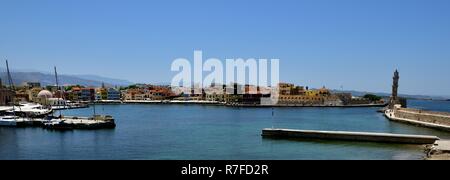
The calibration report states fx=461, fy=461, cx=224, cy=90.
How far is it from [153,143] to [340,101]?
3759 centimetres

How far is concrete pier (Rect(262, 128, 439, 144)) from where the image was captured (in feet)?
39.9

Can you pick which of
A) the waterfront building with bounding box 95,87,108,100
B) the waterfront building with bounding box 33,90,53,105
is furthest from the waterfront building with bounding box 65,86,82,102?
the waterfront building with bounding box 33,90,53,105

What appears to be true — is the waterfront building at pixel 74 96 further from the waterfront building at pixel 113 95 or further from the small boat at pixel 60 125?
the small boat at pixel 60 125

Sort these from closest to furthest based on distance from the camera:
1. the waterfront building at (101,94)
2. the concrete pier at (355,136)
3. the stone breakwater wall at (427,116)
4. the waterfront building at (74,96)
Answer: the concrete pier at (355,136), the stone breakwater wall at (427,116), the waterfront building at (74,96), the waterfront building at (101,94)

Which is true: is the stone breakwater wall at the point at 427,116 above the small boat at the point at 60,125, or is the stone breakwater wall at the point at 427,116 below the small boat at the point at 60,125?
above

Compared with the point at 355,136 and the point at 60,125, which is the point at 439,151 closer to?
the point at 355,136

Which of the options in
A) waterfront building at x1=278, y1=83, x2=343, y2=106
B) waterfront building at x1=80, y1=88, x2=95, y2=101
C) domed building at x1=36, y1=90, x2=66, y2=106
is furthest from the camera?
waterfront building at x1=80, y1=88, x2=95, y2=101

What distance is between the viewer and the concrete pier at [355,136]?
39.9 ft

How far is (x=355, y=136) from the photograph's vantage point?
13.2 metres

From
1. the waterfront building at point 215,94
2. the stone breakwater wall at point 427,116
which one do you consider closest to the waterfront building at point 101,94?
the waterfront building at point 215,94

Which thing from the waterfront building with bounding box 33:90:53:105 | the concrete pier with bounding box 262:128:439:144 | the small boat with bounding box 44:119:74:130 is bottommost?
the small boat with bounding box 44:119:74:130

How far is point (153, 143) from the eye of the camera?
43.8 ft

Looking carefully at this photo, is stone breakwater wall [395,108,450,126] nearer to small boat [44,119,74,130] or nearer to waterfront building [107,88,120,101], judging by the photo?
small boat [44,119,74,130]

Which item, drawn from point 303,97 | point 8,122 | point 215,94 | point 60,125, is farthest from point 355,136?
point 215,94
